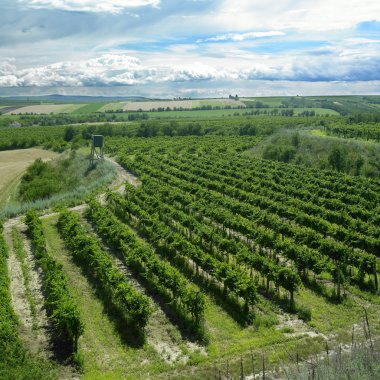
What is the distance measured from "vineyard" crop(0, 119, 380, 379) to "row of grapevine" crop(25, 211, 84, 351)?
8 centimetres

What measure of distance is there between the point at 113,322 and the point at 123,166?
1980 inches

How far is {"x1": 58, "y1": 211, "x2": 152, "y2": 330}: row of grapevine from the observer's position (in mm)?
20609

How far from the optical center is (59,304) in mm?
20688

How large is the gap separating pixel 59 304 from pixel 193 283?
846cm

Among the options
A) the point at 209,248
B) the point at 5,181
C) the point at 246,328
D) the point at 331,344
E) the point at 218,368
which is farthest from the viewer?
the point at 5,181

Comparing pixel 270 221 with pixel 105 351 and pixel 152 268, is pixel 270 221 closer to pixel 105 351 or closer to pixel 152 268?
pixel 152 268

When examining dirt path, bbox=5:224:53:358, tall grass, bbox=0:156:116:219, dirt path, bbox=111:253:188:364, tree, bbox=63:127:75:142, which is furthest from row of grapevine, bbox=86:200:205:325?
tree, bbox=63:127:75:142

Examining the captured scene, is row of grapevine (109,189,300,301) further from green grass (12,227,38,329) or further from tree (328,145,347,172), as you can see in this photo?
tree (328,145,347,172)

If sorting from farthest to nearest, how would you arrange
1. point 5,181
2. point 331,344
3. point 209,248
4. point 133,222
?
point 5,181 < point 133,222 < point 209,248 < point 331,344

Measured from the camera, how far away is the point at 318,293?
24562mm

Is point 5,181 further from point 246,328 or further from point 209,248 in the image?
point 246,328

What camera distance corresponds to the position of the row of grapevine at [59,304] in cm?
1914

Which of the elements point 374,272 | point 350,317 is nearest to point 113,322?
point 350,317

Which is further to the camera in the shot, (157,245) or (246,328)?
(157,245)
